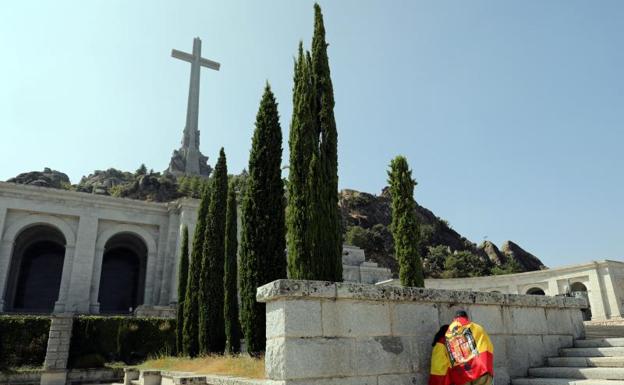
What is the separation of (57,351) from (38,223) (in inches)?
493

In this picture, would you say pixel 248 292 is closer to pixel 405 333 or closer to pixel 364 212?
pixel 405 333

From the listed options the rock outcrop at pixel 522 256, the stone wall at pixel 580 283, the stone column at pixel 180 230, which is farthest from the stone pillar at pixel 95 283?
the rock outcrop at pixel 522 256

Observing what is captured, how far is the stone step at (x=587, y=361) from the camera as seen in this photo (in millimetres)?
6078

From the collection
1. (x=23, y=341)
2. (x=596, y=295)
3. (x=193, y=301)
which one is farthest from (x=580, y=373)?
(x=596, y=295)

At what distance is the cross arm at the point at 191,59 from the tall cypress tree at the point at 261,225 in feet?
167

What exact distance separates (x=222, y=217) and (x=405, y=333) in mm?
13186

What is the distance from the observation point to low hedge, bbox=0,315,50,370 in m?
19.2

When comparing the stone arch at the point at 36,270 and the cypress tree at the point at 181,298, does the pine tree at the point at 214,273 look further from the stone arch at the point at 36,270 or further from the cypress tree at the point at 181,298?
the stone arch at the point at 36,270

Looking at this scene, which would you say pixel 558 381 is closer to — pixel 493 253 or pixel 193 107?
pixel 193 107

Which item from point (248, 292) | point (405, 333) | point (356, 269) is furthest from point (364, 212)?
point (405, 333)

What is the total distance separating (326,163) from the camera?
9852 mm

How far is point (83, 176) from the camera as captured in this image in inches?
2997

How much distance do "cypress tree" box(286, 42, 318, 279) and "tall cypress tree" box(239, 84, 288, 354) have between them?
2.09 meters

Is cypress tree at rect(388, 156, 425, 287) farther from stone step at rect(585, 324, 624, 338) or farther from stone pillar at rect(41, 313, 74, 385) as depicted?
stone pillar at rect(41, 313, 74, 385)
